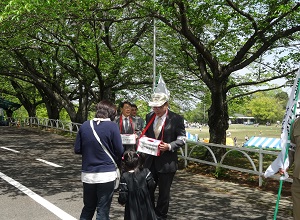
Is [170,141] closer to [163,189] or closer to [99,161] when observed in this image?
[163,189]

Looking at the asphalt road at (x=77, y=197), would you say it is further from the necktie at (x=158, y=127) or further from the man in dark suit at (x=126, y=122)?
the necktie at (x=158, y=127)

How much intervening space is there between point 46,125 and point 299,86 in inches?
902

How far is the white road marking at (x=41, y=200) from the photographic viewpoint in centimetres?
559

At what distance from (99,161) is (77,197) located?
10.4 feet

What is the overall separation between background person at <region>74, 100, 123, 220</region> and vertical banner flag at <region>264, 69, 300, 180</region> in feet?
6.07

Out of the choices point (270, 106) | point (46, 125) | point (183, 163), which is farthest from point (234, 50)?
point (270, 106)

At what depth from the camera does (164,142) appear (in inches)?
185

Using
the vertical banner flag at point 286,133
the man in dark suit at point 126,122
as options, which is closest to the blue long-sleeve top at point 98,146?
the vertical banner flag at point 286,133

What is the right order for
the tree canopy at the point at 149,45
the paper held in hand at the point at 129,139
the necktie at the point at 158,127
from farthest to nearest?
1. the tree canopy at the point at 149,45
2. the paper held in hand at the point at 129,139
3. the necktie at the point at 158,127

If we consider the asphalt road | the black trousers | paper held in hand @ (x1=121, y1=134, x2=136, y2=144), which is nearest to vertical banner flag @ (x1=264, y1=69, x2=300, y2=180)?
the black trousers

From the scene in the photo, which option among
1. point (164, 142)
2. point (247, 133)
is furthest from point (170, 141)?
point (247, 133)

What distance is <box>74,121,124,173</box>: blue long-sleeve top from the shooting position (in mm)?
3930

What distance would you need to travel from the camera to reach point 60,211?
229 inches

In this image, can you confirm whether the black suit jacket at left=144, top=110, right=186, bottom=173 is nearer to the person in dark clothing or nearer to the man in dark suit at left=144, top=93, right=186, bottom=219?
the man in dark suit at left=144, top=93, right=186, bottom=219
